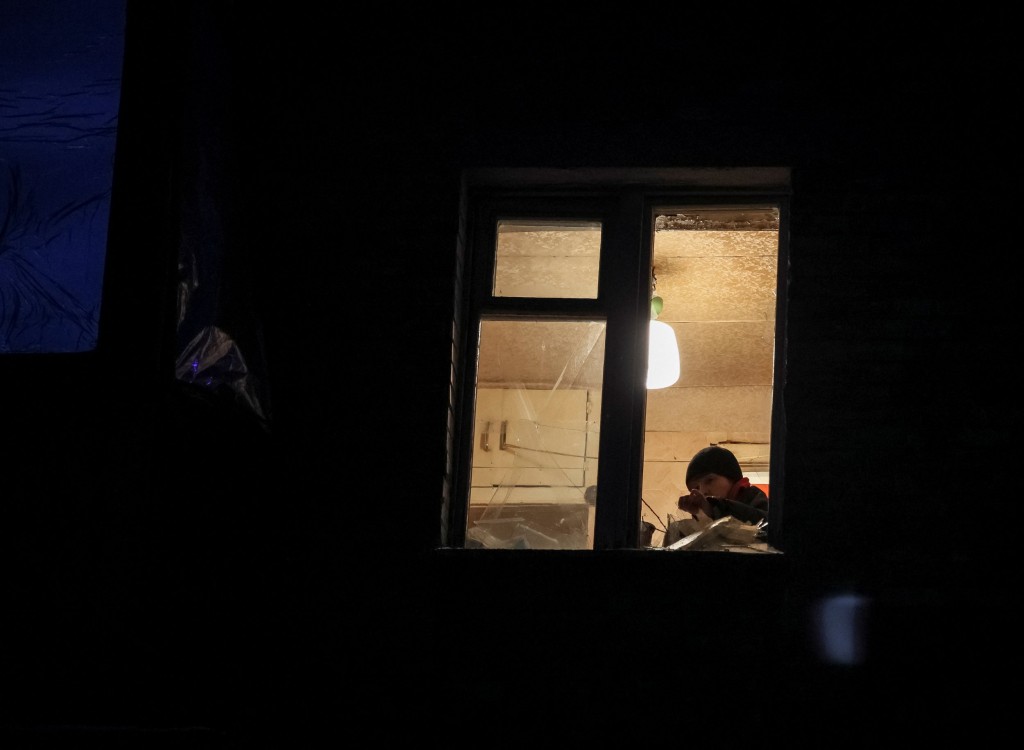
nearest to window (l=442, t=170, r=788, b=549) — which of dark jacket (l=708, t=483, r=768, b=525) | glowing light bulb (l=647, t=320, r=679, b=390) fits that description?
dark jacket (l=708, t=483, r=768, b=525)

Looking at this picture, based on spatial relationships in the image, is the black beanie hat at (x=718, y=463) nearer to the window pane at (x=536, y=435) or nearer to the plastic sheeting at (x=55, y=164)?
the window pane at (x=536, y=435)

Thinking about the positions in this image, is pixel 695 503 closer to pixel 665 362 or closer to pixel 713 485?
pixel 713 485

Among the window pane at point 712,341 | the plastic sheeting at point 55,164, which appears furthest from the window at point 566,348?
the plastic sheeting at point 55,164

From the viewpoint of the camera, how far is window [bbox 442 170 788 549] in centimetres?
481

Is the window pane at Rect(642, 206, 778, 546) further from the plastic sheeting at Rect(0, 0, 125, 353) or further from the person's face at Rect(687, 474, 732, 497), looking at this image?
the plastic sheeting at Rect(0, 0, 125, 353)

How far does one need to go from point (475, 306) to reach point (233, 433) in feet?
3.59

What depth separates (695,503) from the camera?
560 cm

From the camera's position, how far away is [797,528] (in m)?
4.45

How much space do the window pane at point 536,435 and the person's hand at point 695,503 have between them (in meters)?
0.85

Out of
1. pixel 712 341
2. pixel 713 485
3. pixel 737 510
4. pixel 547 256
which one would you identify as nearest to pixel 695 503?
pixel 737 510

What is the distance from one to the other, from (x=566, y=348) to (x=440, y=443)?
0.73 meters

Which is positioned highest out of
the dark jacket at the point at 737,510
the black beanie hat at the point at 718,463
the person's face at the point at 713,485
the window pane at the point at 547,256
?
the window pane at the point at 547,256

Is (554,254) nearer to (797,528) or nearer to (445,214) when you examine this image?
(445,214)

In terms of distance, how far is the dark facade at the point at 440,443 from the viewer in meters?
4.34
